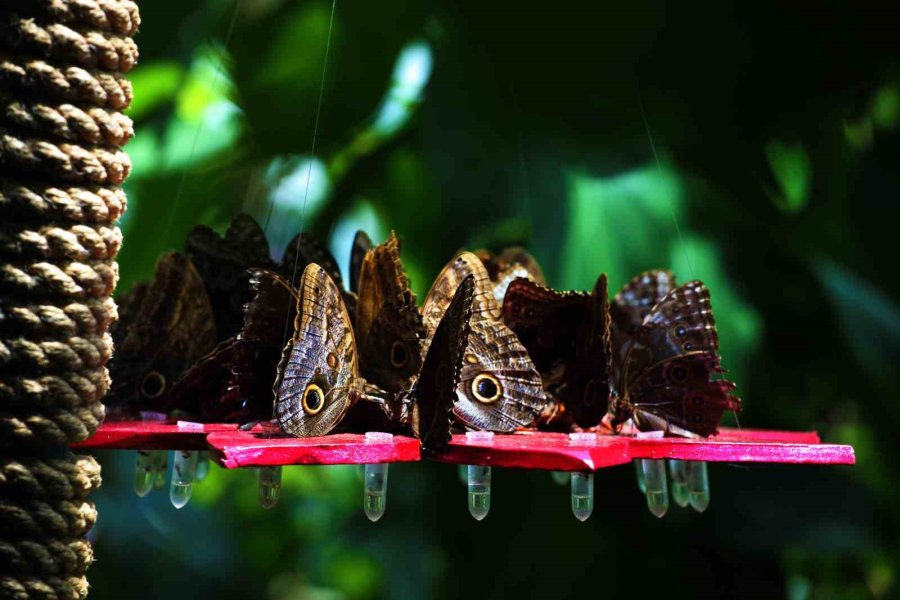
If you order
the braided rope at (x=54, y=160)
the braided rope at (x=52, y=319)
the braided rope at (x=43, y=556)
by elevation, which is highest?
the braided rope at (x=54, y=160)

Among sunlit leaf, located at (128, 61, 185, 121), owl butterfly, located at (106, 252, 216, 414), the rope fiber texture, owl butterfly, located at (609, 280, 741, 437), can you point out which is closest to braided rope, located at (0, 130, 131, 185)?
the rope fiber texture

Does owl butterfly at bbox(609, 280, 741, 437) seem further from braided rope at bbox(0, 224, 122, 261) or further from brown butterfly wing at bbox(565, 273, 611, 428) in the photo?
braided rope at bbox(0, 224, 122, 261)

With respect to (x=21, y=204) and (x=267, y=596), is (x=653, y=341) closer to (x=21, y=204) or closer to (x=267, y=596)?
(x=21, y=204)

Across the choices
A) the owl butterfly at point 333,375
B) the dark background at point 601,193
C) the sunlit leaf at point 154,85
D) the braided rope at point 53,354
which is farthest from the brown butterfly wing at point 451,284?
the sunlit leaf at point 154,85

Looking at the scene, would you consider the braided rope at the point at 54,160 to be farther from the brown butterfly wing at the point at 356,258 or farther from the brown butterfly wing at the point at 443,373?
the brown butterfly wing at the point at 356,258

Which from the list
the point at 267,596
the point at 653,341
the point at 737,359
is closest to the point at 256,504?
the point at 267,596

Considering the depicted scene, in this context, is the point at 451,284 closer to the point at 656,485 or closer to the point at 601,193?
the point at 656,485

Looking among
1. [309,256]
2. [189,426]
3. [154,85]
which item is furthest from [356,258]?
[154,85]
